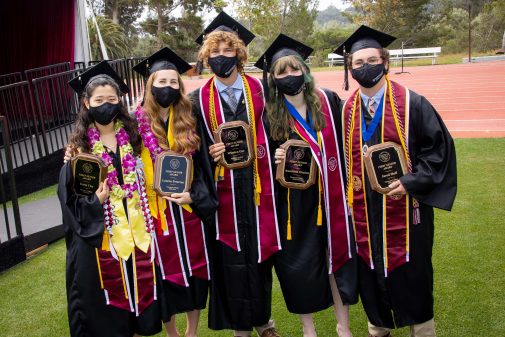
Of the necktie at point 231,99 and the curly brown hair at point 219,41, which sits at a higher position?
the curly brown hair at point 219,41

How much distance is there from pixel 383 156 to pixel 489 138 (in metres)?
7.74

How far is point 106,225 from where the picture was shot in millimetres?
3131

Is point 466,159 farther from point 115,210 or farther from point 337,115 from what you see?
point 115,210

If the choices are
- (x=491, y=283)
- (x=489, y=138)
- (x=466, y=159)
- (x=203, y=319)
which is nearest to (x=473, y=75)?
(x=489, y=138)

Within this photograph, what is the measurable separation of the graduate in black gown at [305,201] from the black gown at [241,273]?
171 mm

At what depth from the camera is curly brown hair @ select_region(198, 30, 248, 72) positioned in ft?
11.4

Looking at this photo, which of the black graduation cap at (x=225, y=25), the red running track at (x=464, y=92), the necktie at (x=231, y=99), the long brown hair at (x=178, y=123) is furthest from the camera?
the red running track at (x=464, y=92)

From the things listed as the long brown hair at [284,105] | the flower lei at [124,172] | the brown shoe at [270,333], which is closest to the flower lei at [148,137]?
the flower lei at [124,172]

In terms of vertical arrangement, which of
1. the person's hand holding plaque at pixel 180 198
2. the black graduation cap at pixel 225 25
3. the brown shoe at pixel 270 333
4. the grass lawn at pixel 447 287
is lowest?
the grass lawn at pixel 447 287

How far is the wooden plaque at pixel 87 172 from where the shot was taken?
116 inches

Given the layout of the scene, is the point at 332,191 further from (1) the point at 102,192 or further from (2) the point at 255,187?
(1) the point at 102,192

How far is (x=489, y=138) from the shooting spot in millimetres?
9781

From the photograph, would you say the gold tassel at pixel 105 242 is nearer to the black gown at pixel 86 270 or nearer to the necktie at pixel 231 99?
the black gown at pixel 86 270

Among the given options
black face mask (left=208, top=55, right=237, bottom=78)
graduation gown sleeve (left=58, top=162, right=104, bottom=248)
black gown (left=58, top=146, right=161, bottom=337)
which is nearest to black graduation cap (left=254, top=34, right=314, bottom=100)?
black face mask (left=208, top=55, right=237, bottom=78)
